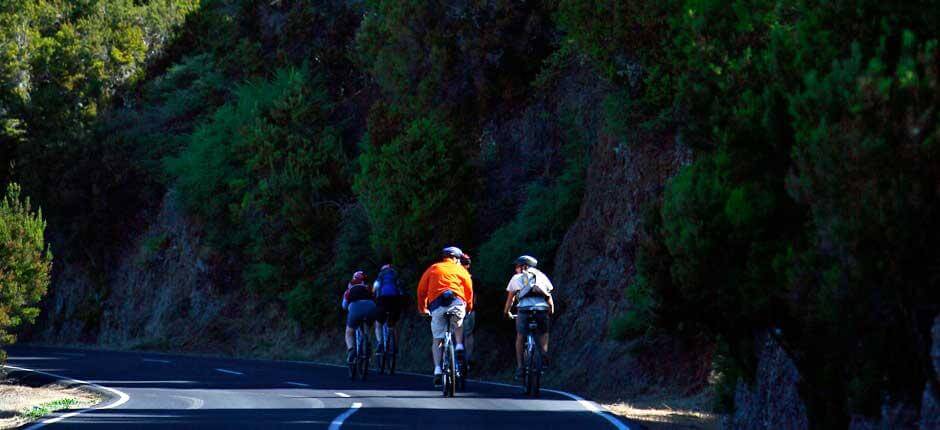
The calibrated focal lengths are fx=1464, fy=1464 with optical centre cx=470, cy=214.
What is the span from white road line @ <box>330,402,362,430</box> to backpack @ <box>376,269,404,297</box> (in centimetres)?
744

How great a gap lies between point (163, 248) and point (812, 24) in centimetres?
3813

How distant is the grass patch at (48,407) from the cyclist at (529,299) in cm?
617

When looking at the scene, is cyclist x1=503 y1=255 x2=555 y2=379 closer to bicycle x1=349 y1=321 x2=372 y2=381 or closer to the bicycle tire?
the bicycle tire

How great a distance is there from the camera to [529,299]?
20719mm

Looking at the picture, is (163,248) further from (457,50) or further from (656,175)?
(656,175)

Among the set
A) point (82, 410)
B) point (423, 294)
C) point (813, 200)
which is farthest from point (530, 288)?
point (813, 200)

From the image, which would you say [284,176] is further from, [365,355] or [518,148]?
[365,355]

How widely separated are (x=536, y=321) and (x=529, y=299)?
1.17 ft

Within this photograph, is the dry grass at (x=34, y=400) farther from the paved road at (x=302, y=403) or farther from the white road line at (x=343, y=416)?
the white road line at (x=343, y=416)

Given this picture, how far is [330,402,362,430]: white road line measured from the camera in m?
14.8

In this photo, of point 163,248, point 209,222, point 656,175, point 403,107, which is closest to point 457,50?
point 403,107

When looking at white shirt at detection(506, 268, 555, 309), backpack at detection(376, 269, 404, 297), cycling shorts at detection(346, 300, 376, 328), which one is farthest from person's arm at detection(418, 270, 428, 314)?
backpack at detection(376, 269, 404, 297)

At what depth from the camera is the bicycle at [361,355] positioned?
24.6m

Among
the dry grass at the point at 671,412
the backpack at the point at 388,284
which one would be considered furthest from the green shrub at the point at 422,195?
the dry grass at the point at 671,412
